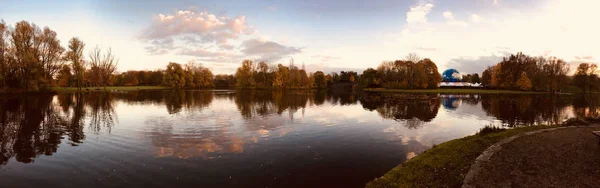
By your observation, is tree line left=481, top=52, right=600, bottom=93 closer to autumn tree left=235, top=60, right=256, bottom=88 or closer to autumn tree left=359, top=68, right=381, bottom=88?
autumn tree left=359, top=68, right=381, bottom=88

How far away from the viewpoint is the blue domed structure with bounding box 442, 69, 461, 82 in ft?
443

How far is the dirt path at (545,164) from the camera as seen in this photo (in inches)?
312

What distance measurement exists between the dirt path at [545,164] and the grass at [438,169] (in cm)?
69

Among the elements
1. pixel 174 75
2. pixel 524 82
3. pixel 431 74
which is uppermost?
pixel 174 75

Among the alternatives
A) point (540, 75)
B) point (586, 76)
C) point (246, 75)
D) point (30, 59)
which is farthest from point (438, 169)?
point (246, 75)

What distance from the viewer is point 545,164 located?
366 inches

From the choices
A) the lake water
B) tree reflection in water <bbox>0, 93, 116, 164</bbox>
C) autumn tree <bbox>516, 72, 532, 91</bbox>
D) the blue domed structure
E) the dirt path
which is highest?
the blue domed structure

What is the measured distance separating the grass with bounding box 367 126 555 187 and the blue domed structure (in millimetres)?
138520

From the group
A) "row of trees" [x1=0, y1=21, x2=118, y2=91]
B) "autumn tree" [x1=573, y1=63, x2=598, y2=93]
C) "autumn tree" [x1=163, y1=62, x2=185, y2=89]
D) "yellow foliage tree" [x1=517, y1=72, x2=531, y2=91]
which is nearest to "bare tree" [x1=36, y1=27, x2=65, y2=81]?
"row of trees" [x1=0, y1=21, x2=118, y2=91]

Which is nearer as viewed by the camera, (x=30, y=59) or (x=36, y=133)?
(x=36, y=133)

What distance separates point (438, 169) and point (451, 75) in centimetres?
14703

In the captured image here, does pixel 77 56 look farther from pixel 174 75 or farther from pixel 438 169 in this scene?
pixel 438 169

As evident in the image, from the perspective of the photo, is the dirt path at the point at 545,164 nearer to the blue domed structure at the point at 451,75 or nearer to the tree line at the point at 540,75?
the tree line at the point at 540,75

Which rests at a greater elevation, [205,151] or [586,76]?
[586,76]
